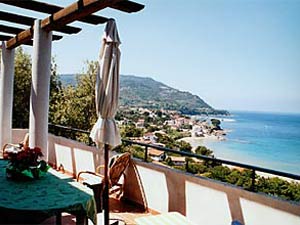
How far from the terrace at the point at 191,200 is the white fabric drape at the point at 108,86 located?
96cm

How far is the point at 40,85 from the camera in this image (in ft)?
16.7

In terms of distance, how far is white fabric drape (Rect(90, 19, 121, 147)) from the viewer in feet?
12.3

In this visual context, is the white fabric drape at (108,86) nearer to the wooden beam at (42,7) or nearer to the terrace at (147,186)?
the terrace at (147,186)

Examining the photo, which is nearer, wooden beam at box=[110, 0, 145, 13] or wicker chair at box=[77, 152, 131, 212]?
wooden beam at box=[110, 0, 145, 13]

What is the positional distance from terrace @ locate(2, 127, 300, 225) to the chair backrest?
208mm

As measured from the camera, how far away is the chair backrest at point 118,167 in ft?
14.8

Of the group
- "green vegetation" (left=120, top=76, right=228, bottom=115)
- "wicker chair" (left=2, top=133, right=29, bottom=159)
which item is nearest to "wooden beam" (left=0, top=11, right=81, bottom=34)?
"wicker chair" (left=2, top=133, right=29, bottom=159)

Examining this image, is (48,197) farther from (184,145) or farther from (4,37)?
(4,37)

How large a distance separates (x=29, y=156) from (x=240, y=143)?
5.93 metres

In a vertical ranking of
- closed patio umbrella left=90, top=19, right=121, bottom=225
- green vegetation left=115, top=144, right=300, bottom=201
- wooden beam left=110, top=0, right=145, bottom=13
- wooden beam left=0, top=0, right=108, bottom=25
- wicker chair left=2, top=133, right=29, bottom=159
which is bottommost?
green vegetation left=115, top=144, right=300, bottom=201

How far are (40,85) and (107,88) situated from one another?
184 centimetres

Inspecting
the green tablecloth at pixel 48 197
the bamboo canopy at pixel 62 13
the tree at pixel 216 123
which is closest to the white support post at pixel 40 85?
the bamboo canopy at pixel 62 13

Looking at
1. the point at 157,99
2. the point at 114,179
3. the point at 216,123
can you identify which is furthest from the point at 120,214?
the point at 157,99

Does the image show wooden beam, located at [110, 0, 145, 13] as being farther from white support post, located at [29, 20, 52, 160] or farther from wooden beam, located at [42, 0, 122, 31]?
white support post, located at [29, 20, 52, 160]
